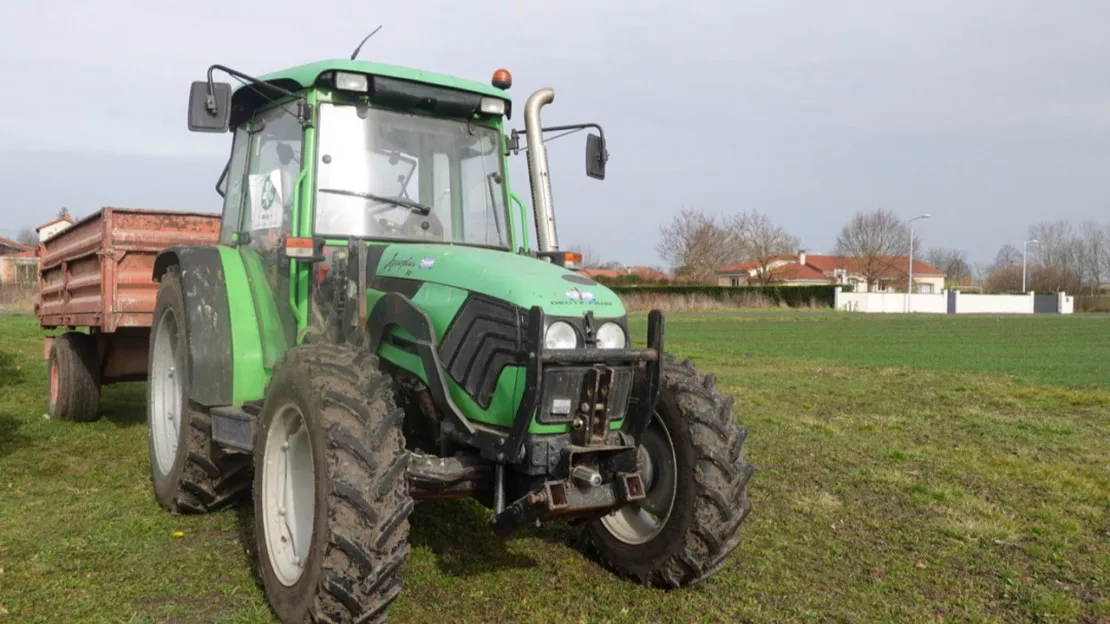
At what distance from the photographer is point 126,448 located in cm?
806

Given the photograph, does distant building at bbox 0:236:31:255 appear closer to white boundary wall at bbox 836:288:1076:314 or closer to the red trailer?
white boundary wall at bbox 836:288:1076:314

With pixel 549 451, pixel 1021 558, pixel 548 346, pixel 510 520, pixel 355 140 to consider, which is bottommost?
pixel 1021 558

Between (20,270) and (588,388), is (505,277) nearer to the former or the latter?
(588,388)

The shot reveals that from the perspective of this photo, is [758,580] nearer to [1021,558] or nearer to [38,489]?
[1021,558]

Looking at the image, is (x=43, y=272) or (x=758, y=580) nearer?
(x=758, y=580)

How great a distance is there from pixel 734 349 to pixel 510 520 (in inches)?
709

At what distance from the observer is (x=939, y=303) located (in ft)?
218

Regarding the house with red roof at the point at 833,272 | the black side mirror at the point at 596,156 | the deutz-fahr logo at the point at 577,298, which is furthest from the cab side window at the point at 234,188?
the house with red roof at the point at 833,272

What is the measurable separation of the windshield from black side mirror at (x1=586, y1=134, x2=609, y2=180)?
59cm

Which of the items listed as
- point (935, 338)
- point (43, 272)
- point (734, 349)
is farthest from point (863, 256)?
point (43, 272)

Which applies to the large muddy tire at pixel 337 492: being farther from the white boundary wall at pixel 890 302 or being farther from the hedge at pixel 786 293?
the white boundary wall at pixel 890 302

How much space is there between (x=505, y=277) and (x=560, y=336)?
1.23 ft

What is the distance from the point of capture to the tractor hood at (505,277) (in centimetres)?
402

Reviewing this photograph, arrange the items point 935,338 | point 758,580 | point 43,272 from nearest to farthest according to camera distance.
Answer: point 758,580 → point 43,272 → point 935,338
